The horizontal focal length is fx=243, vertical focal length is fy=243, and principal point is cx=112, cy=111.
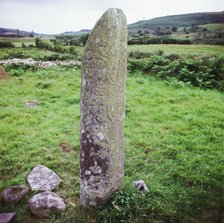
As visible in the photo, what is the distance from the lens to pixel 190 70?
15703 mm

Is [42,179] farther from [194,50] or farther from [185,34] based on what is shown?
[185,34]

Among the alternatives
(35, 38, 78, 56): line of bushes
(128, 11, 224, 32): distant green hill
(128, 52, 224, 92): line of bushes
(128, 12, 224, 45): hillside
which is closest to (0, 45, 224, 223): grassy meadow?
(128, 52, 224, 92): line of bushes

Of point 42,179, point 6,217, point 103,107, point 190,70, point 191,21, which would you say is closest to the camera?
point 103,107

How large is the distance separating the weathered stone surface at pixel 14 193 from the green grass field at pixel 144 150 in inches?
5.9

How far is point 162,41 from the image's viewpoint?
39438 millimetres

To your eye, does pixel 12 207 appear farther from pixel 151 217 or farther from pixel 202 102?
pixel 202 102

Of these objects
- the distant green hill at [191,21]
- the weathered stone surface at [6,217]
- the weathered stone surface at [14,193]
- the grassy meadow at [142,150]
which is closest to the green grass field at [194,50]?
the grassy meadow at [142,150]

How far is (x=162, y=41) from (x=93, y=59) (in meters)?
37.9

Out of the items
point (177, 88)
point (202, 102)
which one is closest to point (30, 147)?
point (202, 102)

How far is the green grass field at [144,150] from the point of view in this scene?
181 inches

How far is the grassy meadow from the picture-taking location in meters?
4.59

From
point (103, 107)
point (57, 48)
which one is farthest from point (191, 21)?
point (103, 107)

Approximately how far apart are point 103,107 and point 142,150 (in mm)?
3280

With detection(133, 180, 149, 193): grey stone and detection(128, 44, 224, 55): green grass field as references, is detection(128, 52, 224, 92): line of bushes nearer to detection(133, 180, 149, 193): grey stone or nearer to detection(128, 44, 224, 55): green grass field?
detection(128, 44, 224, 55): green grass field
